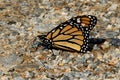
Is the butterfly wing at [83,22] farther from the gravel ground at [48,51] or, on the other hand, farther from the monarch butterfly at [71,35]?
the gravel ground at [48,51]

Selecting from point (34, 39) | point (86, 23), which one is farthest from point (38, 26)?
point (86, 23)

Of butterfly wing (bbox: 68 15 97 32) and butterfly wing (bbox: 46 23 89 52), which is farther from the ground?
butterfly wing (bbox: 68 15 97 32)

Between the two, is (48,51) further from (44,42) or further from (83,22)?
(83,22)

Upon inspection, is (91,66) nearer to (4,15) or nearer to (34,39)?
(34,39)

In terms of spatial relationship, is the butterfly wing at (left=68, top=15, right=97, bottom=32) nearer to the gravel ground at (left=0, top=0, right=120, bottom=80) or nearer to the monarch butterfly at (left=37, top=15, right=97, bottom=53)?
the monarch butterfly at (left=37, top=15, right=97, bottom=53)

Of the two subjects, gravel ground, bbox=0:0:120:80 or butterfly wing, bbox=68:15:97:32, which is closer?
gravel ground, bbox=0:0:120:80

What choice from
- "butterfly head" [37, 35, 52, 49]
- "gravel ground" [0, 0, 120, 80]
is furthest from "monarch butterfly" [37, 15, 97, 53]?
"gravel ground" [0, 0, 120, 80]
